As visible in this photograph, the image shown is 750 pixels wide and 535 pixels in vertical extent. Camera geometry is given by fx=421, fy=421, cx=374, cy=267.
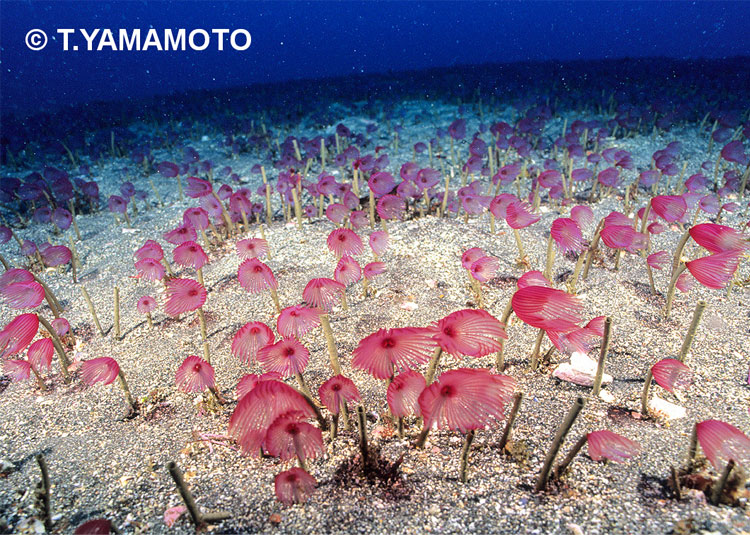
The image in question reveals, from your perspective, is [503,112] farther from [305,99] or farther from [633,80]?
[305,99]

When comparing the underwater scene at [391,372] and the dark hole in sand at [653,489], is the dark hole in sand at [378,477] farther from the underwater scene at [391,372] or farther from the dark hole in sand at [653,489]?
the dark hole in sand at [653,489]

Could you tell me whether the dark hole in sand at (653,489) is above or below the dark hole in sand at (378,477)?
above

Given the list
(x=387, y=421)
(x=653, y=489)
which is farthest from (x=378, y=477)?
(x=653, y=489)

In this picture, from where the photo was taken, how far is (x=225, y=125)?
1017 centimetres

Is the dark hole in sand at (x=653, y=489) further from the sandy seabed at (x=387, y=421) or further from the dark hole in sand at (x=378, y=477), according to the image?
the dark hole in sand at (x=378, y=477)

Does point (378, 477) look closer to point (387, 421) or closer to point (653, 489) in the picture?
point (387, 421)

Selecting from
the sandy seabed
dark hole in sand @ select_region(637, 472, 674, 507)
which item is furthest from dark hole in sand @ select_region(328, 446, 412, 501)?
dark hole in sand @ select_region(637, 472, 674, 507)

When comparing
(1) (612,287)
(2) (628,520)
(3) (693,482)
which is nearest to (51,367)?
(2) (628,520)

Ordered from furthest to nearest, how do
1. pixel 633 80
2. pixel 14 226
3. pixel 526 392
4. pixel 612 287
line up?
pixel 633 80, pixel 14 226, pixel 612 287, pixel 526 392

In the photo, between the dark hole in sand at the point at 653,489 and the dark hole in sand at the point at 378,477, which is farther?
the dark hole in sand at the point at 378,477

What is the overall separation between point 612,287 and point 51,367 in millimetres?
4114

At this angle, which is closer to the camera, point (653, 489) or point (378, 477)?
point (653, 489)

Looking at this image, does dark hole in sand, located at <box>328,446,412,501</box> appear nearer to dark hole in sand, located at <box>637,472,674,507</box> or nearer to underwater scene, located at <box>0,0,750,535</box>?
underwater scene, located at <box>0,0,750,535</box>

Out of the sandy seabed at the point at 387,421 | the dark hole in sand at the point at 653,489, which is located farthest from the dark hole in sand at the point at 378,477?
the dark hole in sand at the point at 653,489
